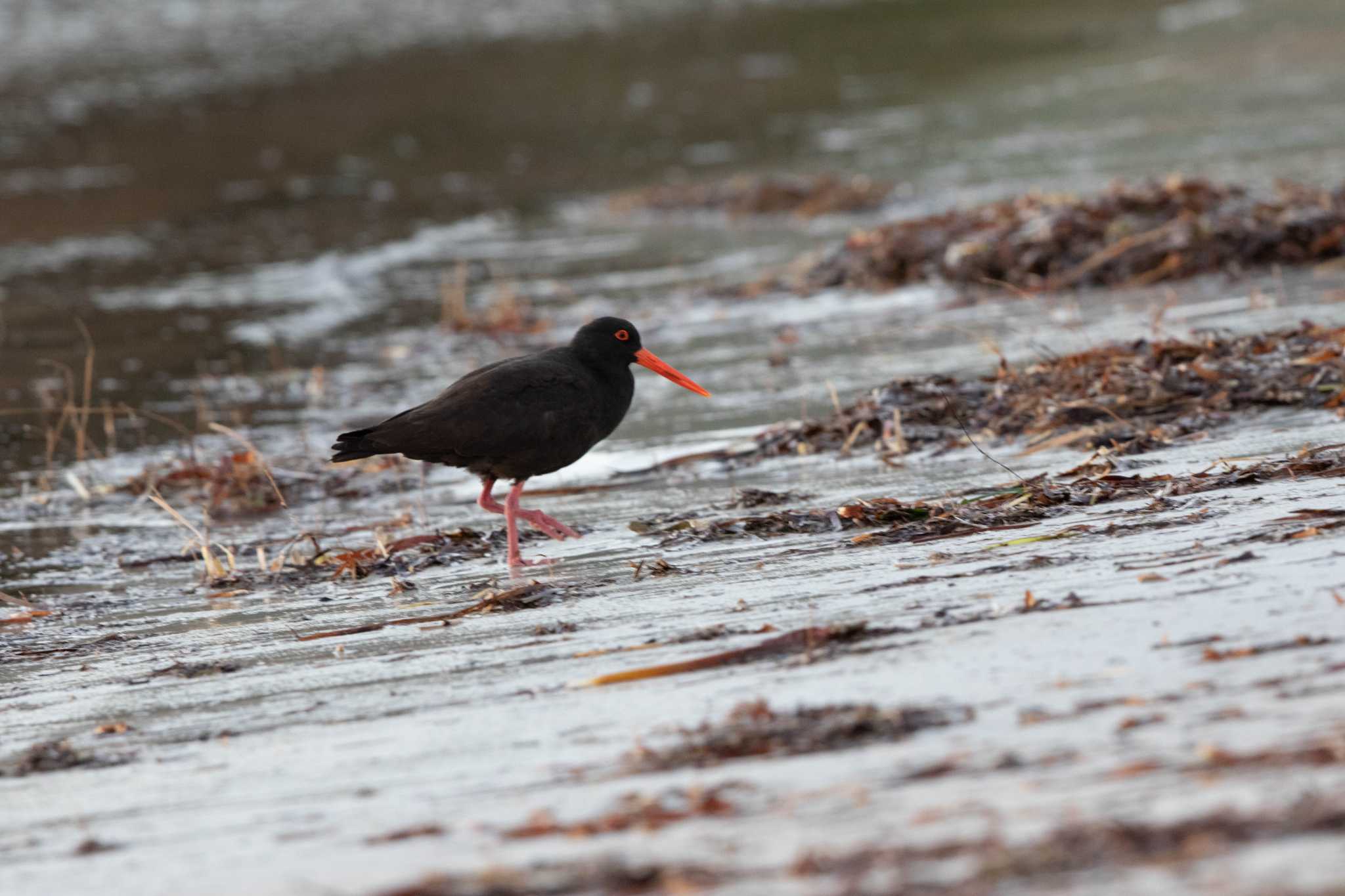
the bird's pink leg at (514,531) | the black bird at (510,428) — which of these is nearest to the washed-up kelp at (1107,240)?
the black bird at (510,428)

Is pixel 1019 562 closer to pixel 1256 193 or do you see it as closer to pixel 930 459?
pixel 930 459

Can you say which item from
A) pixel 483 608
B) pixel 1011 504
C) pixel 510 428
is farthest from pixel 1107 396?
pixel 483 608

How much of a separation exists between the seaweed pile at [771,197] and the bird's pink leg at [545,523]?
1161 cm

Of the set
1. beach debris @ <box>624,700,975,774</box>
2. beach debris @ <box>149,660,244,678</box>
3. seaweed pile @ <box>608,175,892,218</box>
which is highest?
seaweed pile @ <box>608,175,892,218</box>

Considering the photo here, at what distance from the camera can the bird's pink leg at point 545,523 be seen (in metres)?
5.98

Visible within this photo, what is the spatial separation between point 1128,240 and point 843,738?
7.70 metres

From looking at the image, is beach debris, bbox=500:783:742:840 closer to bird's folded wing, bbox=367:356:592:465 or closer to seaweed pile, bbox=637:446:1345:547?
seaweed pile, bbox=637:446:1345:547

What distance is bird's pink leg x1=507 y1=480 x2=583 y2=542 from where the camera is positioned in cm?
598

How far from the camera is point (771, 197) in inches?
710

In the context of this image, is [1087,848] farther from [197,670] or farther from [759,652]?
[197,670]

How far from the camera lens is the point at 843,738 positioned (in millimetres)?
3340

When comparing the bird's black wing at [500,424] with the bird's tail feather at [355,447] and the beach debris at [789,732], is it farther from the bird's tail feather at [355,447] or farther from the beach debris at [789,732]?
the beach debris at [789,732]

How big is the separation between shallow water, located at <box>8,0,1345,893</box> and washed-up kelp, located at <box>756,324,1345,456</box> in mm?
209

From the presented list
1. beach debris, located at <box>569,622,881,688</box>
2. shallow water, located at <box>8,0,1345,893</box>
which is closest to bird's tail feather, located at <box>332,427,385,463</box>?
shallow water, located at <box>8,0,1345,893</box>
